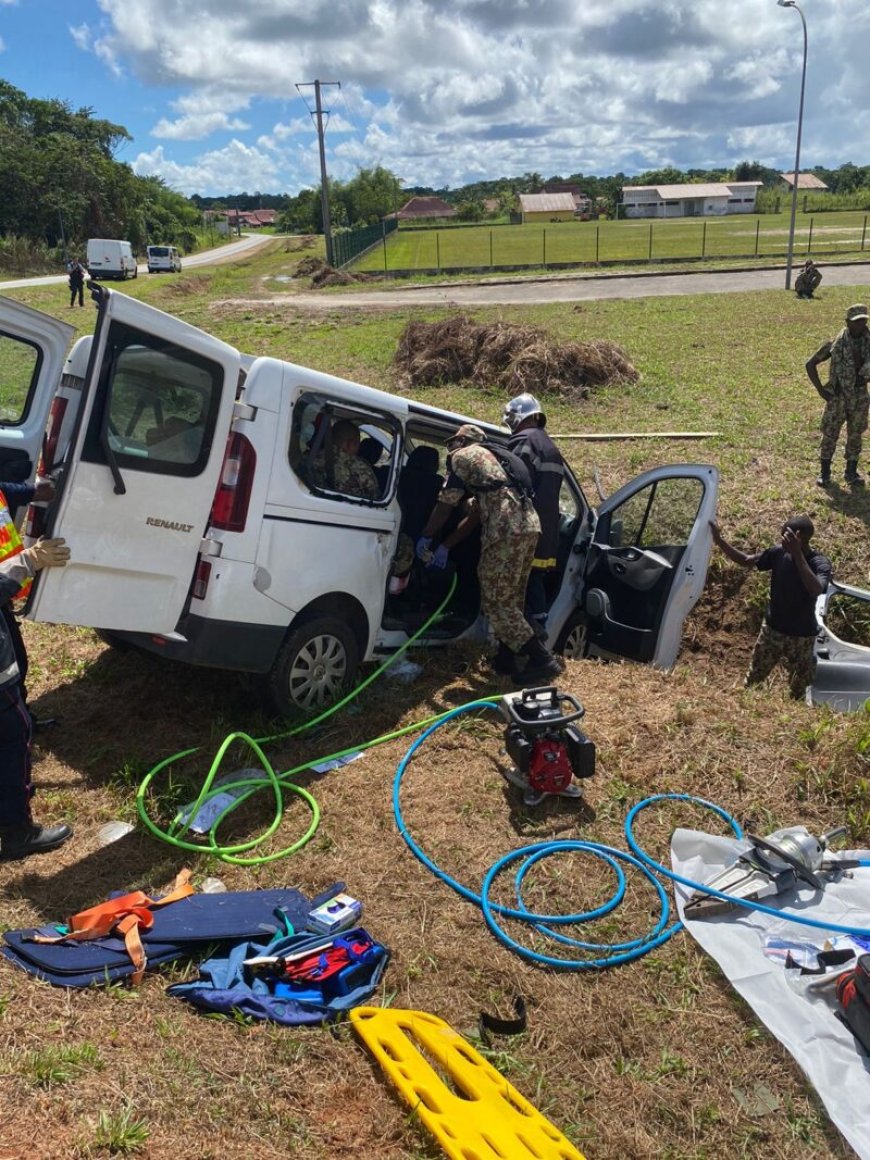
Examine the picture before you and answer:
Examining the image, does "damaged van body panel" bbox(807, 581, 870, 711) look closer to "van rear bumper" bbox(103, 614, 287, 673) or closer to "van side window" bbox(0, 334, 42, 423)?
"van rear bumper" bbox(103, 614, 287, 673)

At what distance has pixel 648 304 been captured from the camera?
25438 millimetres

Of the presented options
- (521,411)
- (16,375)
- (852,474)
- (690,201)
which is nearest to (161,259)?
(852,474)

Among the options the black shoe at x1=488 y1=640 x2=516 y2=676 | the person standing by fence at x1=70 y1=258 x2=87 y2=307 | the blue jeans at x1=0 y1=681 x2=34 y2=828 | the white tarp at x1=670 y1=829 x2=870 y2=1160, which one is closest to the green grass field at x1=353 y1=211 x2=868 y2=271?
the person standing by fence at x1=70 y1=258 x2=87 y2=307

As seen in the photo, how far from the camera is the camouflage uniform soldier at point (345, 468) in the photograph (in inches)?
191

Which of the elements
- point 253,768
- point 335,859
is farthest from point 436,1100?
point 253,768

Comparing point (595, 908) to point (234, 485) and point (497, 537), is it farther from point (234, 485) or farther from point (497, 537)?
point (234, 485)

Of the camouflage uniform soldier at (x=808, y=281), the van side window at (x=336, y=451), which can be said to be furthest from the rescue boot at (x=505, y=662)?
the camouflage uniform soldier at (x=808, y=281)

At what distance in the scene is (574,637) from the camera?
6.54m

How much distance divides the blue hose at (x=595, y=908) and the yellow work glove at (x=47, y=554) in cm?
181

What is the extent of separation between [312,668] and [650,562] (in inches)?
97.6

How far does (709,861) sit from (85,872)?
2642 mm

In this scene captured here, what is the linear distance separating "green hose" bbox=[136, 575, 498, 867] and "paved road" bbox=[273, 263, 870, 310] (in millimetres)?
25212

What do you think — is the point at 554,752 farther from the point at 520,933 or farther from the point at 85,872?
the point at 85,872

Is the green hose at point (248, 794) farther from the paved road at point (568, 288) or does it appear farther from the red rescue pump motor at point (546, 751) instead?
the paved road at point (568, 288)
